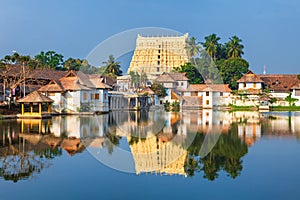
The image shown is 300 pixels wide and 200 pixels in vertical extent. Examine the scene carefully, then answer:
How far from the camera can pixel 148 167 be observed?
1009 centimetres

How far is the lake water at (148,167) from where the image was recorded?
7.51 meters

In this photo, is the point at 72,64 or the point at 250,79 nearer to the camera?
the point at 250,79

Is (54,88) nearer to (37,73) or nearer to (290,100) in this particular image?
(37,73)

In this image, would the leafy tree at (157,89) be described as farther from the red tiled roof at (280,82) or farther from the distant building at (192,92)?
the red tiled roof at (280,82)

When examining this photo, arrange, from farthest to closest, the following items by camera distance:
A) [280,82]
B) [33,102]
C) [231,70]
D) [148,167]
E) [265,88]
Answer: [231,70] < [280,82] < [265,88] < [33,102] < [148,167]

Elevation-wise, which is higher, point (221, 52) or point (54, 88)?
point (221, 52)

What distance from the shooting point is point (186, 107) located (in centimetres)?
5012

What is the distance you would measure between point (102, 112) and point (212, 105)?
59.5 feet

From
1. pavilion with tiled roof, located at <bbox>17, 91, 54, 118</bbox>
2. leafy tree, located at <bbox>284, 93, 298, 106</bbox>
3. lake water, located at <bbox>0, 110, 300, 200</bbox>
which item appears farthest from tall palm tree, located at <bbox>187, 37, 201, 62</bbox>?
lake water, located at <bbox>0, 110, 300, 200</bbox>

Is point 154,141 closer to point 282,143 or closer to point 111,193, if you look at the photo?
point 282,143

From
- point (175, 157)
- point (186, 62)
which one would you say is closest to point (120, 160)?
point (175, 157)

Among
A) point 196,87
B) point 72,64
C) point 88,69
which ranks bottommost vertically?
point 196,87

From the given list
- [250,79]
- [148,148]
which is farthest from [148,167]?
[250,79]

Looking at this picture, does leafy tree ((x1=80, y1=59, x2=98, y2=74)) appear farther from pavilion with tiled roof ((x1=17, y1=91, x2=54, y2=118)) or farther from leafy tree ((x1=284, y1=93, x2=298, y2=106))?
leafy tree ((x1=284, y1=93, x2=298, y2=106))
